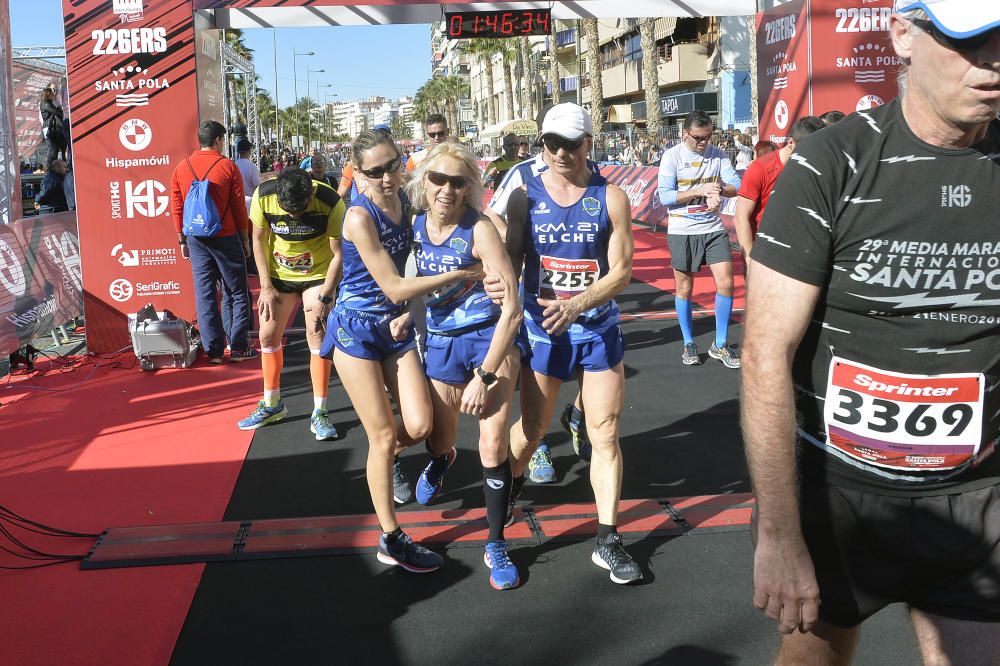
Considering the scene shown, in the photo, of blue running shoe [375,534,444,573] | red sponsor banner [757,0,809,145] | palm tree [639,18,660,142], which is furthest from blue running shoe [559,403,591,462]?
palm tree [639,18,660,142]

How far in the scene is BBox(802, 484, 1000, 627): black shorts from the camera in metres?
1.87

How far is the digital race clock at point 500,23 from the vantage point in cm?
1034

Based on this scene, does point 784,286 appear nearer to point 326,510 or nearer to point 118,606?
point 118,606

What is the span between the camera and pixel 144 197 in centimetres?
896

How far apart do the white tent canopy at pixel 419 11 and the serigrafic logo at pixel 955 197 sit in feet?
29.7

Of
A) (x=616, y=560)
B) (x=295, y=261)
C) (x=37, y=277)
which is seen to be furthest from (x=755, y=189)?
(x=37, y=277)

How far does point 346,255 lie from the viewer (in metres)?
4.31

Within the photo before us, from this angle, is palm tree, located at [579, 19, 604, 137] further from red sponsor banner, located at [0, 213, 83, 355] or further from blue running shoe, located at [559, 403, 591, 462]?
blue running shoe, located at [559, 403, 591, 462]

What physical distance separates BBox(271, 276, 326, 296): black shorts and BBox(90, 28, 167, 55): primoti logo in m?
3.87

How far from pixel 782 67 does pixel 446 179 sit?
697 cm

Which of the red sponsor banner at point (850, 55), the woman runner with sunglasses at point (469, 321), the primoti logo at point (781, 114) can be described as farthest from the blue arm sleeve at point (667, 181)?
the woman runner with sunglasses at point (469, 321)

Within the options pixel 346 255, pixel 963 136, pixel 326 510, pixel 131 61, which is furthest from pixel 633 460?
pixel 131 61

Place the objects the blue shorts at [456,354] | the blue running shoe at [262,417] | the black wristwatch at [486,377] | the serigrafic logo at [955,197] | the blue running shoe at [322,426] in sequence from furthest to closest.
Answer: the blue running shoe at [262,417] → the blue running shoe at [322,426] → the blue shorts at [456,354] → the black wristwatch at [486,377] → the serigrafic logo at [955,197]

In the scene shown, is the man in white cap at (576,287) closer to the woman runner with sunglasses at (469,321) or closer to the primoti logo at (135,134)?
the woman runner with sunglasses at (469,321)
